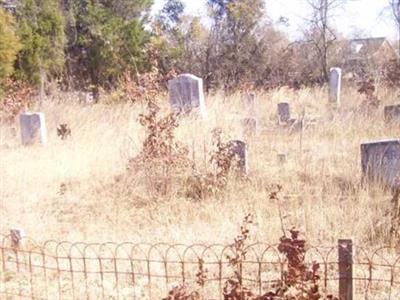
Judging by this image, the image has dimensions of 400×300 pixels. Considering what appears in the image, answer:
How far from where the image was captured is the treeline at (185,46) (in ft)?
74.7

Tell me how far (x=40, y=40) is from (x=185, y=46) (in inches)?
257

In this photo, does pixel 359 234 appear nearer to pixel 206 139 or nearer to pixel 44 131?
pixel 206 139

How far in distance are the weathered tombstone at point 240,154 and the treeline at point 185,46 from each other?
14.7m

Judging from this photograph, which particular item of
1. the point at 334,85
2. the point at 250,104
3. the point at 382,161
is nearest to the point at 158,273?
the point at 382,161

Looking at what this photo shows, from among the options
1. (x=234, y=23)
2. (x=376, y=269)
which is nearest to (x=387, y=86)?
(x=234, y=23)

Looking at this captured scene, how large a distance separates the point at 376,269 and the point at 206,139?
4.77 metres

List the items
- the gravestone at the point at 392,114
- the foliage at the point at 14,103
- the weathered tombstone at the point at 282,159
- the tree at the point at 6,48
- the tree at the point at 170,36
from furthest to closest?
the tree at the point at 170,36 < the tree at the point at 6,48 < the foliage at the point at 14,103 < the gravestone at the point at 392,114 < the weathered tombstone at the point at 282,159

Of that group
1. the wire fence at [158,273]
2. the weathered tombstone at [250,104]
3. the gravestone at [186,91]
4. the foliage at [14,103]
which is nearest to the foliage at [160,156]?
the wire fence at [158,273]

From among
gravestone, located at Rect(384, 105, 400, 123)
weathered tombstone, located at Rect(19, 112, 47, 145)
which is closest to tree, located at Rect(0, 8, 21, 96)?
weathered tombstone, located at Rect(19, 112, 47, 145)

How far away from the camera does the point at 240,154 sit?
290 inches

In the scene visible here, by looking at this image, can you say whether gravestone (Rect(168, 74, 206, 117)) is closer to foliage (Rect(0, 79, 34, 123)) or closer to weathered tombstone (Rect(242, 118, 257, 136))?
weathered tombstone (Rect(242, 118, 257, 136))

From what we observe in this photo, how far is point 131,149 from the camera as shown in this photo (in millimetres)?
9242

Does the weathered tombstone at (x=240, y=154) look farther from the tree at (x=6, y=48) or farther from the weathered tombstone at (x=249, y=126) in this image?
the tree at (x=6, y=48)

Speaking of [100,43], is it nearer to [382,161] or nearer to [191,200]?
[191,200]
